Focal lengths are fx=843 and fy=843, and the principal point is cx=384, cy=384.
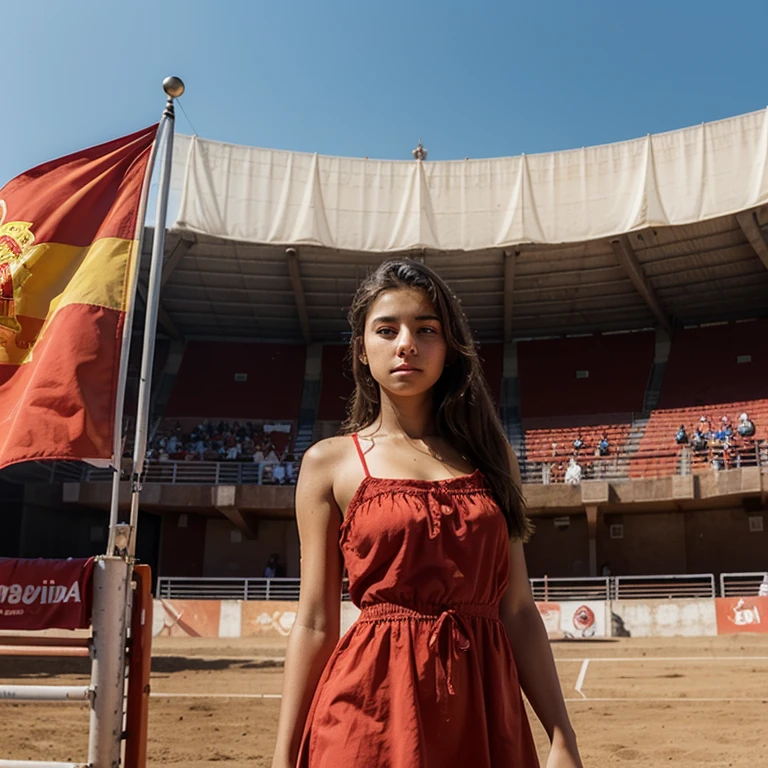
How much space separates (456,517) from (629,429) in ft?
88.2

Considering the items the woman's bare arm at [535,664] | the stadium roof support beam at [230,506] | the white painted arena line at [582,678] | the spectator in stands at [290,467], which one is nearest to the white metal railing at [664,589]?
the white painted arena line at [582,678]

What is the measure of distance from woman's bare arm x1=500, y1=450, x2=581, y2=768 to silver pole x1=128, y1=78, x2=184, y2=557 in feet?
9.19

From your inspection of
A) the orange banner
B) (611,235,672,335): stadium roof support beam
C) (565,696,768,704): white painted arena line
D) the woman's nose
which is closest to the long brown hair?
the woman's nose

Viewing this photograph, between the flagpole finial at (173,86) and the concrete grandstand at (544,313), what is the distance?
67.8 feet

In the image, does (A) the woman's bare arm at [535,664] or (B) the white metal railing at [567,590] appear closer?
(A) the woman's bare arm at [535,664]

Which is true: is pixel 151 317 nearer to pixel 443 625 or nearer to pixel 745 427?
pixel 443 625

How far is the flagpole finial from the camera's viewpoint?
5.21m

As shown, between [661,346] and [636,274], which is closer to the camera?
[636,274]

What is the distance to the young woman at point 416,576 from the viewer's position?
1.69 metres

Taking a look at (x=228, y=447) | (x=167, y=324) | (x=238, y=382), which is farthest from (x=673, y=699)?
(x=167, y=324)

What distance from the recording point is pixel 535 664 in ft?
6.23

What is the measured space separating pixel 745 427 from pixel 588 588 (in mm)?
7023

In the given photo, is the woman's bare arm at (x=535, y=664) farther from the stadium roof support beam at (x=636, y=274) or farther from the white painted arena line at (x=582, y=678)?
the stadium roof support beam at (x=636, y=274)

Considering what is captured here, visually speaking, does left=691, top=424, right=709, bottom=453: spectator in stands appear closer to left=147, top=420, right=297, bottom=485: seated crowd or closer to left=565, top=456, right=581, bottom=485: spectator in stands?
left=565, top=456, right=581, bottom=485: spectator in stands
